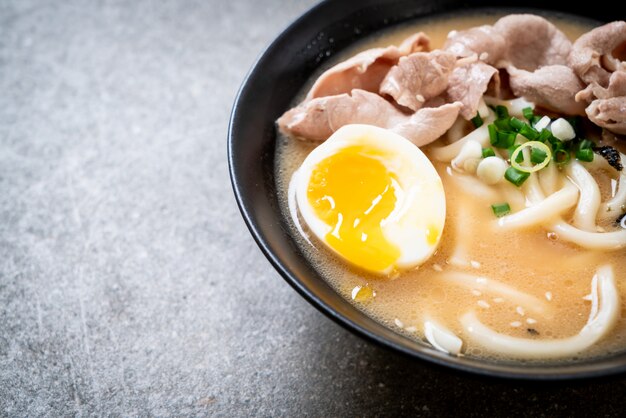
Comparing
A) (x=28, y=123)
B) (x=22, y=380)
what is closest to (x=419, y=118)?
(x=22, y=380)

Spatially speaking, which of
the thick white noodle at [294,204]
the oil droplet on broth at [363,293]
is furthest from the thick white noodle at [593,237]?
the thick white noodle at [294,204]

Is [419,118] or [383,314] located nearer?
[383,314]

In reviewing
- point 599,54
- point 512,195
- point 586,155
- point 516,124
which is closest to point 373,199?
point 512,195

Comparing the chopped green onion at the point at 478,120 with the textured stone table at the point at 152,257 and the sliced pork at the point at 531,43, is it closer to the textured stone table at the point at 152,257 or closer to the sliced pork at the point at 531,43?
the sliced pork at the point at 531,43

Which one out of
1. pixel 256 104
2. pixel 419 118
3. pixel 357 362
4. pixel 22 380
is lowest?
pixel 357 362

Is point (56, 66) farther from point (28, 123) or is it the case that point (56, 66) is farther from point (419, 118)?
point (419, 118)

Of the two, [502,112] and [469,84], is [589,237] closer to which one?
[502,112]

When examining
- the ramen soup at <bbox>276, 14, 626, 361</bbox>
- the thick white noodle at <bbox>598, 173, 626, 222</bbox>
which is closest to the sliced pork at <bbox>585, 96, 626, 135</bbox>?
the ramen soup at <bbox>276, 14, 626, 361</bbox>
